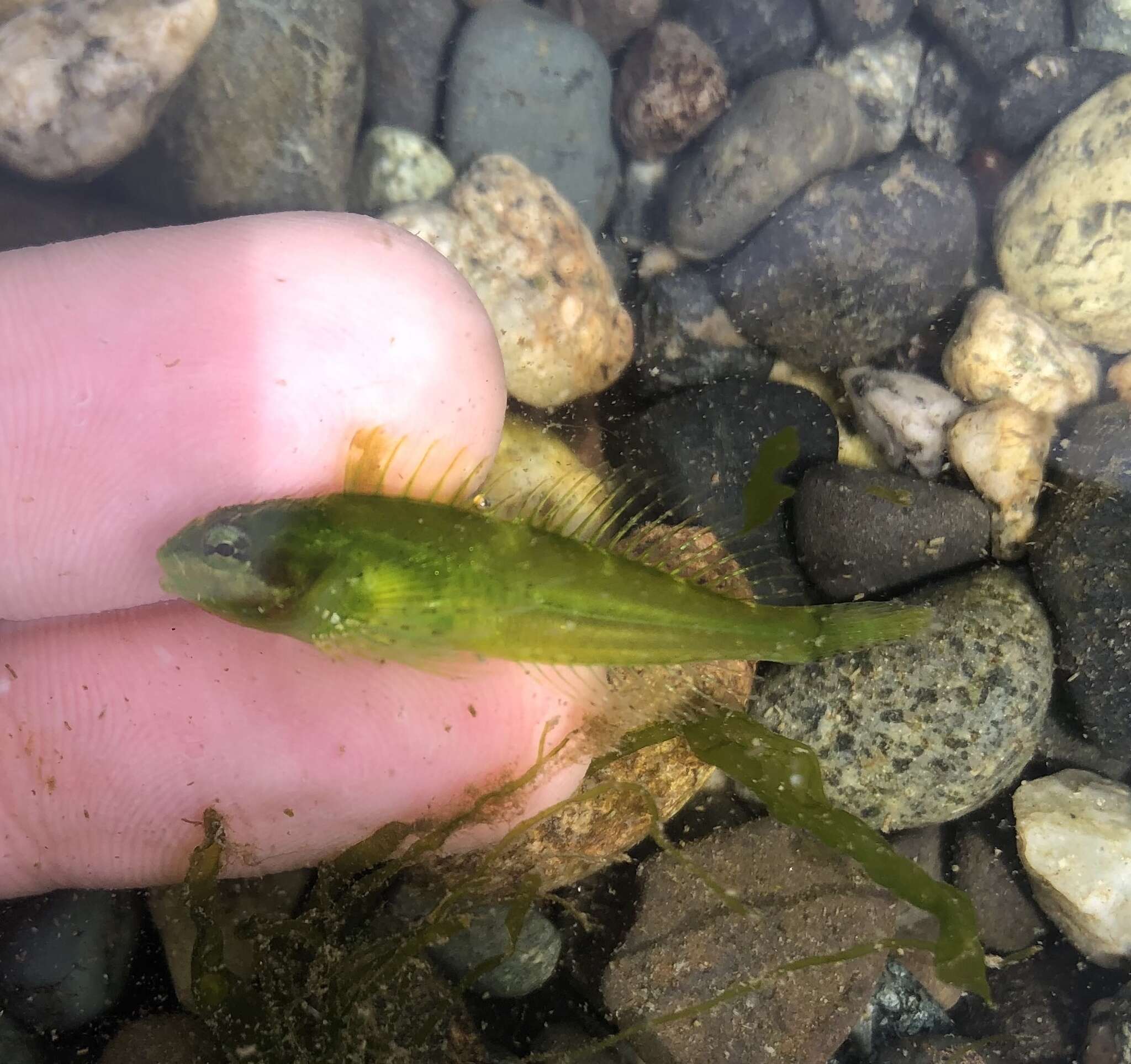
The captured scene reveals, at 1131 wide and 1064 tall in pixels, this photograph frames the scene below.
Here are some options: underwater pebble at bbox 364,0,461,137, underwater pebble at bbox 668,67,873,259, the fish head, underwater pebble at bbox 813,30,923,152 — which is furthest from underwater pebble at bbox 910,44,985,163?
the fish head

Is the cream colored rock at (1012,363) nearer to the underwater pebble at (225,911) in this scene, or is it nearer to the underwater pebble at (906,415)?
the underwater pebble at (906,415)

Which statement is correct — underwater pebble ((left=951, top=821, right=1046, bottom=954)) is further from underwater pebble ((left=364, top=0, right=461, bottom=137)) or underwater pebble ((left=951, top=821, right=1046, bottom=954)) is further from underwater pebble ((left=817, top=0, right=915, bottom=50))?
underwater pebble ((left=364, top=0, right=461, bottom=137))

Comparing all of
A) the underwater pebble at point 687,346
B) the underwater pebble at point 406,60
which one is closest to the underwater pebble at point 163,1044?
the underwater pebble at point 687,346

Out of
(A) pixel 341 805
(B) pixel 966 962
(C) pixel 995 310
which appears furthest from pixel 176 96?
(B) pixel 966 962

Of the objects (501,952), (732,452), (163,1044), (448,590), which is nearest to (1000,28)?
(732,452)

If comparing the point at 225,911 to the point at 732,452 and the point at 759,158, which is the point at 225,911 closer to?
the point at 732,452

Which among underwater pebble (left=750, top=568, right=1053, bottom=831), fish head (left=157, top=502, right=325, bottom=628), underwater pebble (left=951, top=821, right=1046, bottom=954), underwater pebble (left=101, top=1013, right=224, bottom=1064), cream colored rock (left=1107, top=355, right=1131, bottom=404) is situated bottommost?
underwater pebble (left=101, top=1013, right=224, bottom=1064)
